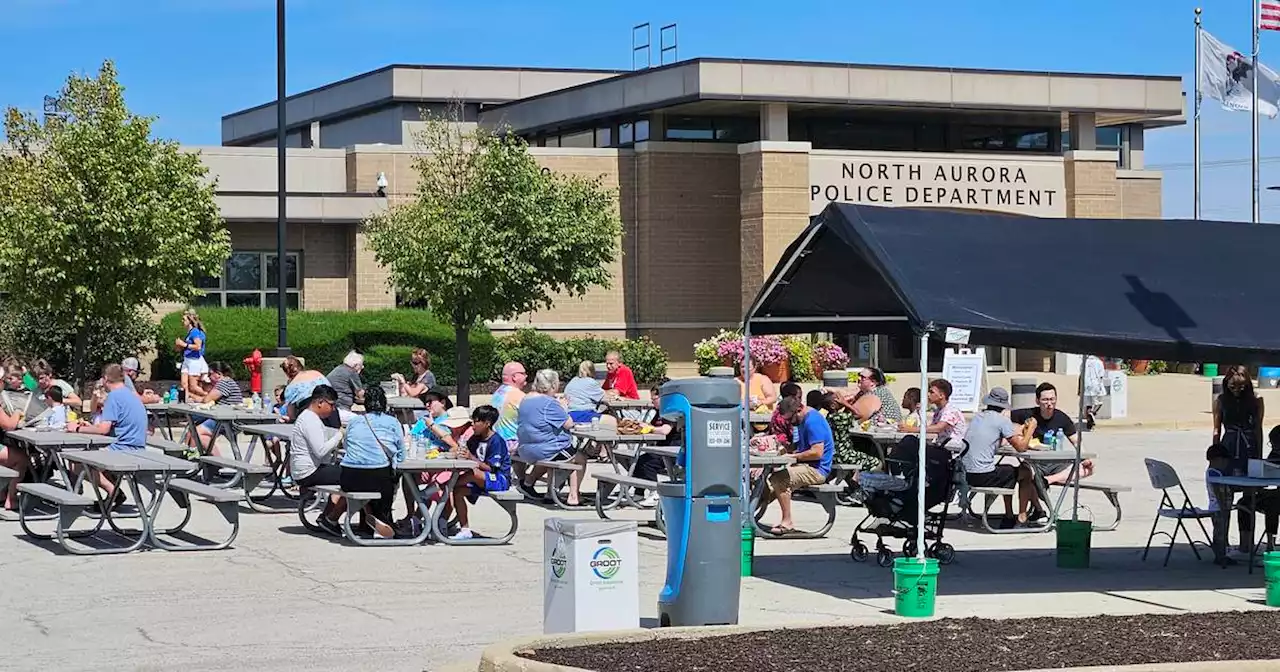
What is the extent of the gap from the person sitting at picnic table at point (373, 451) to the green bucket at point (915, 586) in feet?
16.8

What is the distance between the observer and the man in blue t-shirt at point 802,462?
15688mm

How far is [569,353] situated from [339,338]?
513 centimetres

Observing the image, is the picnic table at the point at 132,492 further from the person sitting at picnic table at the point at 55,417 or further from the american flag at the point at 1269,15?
the american flag at the point at 1269,15

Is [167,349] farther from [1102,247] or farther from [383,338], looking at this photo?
[1102,247]

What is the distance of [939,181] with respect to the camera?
43.2 metres

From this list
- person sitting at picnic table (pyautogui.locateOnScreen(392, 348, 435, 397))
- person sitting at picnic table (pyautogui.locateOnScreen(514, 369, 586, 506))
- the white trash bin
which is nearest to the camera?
the white trash bin

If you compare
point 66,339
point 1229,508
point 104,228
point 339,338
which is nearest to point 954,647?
point 1229,508

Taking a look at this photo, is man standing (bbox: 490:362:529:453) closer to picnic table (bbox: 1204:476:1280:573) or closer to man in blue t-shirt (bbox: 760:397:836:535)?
man in blue t-shirt (bbox: 760:397:836:535)

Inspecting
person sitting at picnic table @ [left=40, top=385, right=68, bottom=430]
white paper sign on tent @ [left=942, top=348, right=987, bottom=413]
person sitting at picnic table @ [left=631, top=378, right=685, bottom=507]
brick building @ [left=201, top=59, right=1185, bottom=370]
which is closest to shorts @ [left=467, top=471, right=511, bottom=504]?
person sitting at picnic table @ [left=631, top=378, right=685, bottom=507]

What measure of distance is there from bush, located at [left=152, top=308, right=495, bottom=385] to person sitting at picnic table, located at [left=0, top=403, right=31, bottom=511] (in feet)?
60.8

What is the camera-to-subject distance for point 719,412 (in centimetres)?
1089

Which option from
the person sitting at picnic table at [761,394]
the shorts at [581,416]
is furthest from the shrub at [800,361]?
the shorts at [581,416]

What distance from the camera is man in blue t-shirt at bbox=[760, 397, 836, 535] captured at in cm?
1569

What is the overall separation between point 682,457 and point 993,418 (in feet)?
19.8
